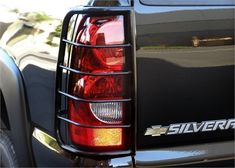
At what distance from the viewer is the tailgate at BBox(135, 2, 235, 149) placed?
2.01 meters

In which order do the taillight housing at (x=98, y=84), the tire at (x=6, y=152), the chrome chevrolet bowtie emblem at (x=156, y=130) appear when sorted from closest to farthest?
the taillight housing at (x=98, y=84), the chrome chevrolet bowtie emblem at (x=156, y=130), the tire at (x=6, y=152)

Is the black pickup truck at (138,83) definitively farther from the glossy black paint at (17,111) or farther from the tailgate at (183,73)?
the glossy black paint at (17,111)

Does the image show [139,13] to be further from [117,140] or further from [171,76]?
[117,140]

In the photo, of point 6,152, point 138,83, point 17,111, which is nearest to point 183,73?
point 138,83

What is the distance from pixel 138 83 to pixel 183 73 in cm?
21

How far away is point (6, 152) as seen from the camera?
8.86 ft

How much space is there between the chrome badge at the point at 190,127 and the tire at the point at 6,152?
35.4 inches

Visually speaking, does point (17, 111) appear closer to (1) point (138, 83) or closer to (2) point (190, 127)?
(1) point (138, 83)

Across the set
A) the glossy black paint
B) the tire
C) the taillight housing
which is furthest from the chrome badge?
the tire

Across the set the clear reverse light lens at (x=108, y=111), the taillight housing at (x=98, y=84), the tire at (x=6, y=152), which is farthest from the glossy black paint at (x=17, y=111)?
the clear reverse light lens at (x=108, y=111)

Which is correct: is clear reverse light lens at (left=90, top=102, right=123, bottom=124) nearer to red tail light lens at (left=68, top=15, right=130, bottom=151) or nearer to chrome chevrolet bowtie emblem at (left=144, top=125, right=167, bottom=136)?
red tail light lens at (left=68, top=15, right=130, bottom=151)

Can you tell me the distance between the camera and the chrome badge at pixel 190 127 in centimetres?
210

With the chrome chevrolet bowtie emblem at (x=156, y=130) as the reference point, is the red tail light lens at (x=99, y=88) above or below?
above

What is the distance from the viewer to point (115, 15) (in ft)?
6.47
